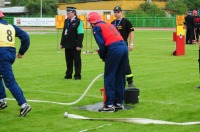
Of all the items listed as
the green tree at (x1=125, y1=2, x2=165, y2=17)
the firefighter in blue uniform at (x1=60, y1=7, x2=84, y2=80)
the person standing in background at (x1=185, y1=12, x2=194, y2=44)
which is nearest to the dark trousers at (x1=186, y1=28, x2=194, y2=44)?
the person standing in background at (x1=185, y1=12, x2=194, y2=44)

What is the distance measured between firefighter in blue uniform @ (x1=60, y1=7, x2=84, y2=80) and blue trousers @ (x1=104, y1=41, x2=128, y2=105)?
507 centimetres

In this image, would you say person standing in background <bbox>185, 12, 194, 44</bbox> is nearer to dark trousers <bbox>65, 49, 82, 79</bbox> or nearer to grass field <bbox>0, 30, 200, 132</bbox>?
grass field <bbox>0, 30, 200, 132</bbox>

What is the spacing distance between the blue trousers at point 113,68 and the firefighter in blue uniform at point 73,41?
5.07 m

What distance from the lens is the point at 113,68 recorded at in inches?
395

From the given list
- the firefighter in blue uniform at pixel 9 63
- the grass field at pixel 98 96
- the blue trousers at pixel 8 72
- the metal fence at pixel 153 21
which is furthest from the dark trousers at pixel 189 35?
the metal fence at pixel 153 21

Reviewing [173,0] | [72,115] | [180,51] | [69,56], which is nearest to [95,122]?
[72,115]

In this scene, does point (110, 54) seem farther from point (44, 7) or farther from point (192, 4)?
point (192, 4)

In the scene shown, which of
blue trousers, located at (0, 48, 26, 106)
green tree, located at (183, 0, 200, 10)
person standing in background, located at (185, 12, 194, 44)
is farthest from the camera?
green tree, located at (183, 0, 200, 10)

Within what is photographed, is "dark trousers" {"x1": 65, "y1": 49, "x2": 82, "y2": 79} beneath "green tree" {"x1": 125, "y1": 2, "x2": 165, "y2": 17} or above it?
beneath

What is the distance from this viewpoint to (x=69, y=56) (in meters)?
15.5

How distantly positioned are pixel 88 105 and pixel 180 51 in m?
13.6

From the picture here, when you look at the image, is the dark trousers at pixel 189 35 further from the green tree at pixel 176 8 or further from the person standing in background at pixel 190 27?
the green tree at pixel 176 8

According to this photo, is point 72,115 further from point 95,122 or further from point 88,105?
point 88,105

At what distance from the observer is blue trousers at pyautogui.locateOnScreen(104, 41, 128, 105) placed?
1002 centimetres
